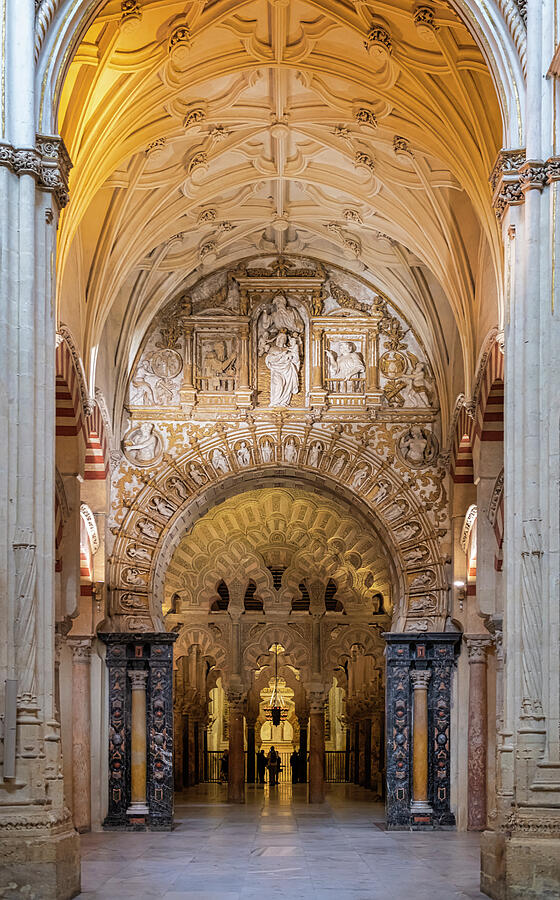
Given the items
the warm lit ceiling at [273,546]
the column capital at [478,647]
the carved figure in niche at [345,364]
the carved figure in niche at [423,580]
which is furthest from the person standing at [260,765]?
the carved figure in niche at [345,364]

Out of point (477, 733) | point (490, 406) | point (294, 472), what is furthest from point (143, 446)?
point (477, 733)

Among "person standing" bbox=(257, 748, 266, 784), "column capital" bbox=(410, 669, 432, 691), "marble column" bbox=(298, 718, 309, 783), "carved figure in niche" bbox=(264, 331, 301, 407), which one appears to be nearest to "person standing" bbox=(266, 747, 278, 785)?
"marble column" bbox=(298, 718, 309, 783)

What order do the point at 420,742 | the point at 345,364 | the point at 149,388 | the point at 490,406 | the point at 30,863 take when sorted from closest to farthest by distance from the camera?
the point at 30,863
the point at 490,406
the point at 420,742
the point at 149,388
the point at 345,364

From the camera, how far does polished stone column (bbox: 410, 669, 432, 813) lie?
1830 cm

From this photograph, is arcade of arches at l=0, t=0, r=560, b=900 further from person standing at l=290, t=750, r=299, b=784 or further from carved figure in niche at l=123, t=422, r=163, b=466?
person standing at l=290, t=750, r=299, b=784

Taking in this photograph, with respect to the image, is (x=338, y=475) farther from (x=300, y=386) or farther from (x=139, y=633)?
(x=139, y=633)

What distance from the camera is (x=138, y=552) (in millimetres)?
18891

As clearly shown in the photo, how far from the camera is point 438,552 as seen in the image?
18969 millimetres

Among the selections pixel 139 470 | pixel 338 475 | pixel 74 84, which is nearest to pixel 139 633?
pixel 139 470

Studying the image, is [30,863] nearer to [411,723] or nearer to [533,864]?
[533,864]

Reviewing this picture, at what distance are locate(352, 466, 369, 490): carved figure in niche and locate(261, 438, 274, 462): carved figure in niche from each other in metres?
1.21

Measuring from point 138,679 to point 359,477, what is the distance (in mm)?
4113

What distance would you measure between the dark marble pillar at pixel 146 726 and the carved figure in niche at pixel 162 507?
5.58 ft

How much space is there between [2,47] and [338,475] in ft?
32.4
